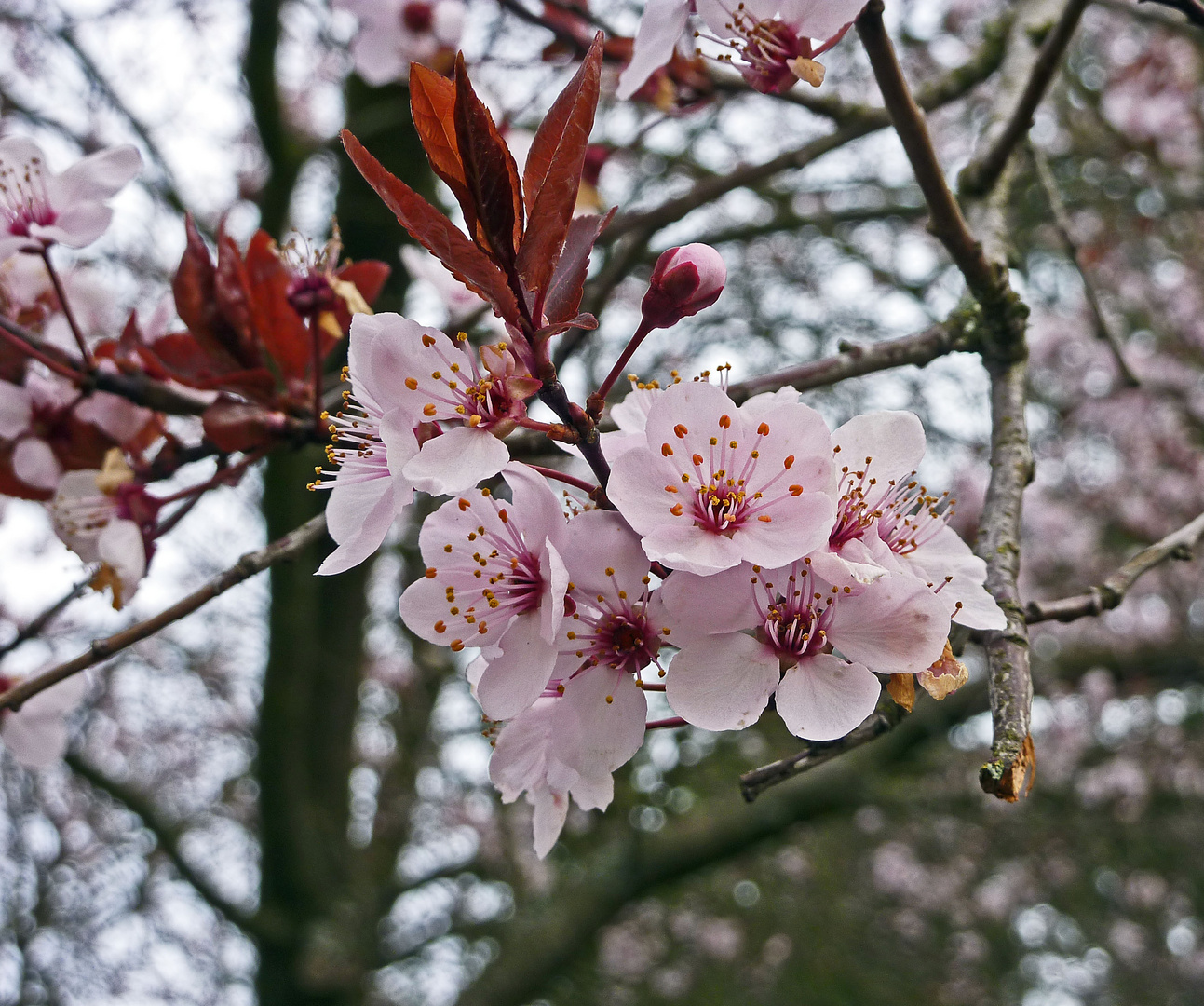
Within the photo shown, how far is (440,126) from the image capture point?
727 millimetres

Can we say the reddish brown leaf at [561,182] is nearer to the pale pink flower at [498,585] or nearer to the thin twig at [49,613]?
the pale pink flower at [498,585]

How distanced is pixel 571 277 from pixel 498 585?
276 mm

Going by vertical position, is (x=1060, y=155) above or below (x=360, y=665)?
above

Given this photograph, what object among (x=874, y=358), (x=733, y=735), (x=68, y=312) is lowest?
(x=733, y=735)

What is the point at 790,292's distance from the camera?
179 inches

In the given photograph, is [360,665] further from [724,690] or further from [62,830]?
[62,830]

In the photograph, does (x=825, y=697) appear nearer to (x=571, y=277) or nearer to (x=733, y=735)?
(x=571, y=277)

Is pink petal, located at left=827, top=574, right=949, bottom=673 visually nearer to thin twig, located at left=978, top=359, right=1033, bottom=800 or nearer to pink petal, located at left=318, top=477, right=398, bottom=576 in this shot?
thin twig, located at left=978, top=359, right=1033, bottom=800

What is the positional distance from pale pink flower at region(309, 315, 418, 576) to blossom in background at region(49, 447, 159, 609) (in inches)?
16.2

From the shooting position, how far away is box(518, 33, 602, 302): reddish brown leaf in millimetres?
718

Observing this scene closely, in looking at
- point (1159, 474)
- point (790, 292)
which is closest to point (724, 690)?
point (790, 292)

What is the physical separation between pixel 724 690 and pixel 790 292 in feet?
13.2

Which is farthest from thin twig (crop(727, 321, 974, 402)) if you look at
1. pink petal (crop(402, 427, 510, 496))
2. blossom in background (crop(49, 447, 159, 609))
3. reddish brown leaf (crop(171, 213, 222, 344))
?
blossom in background (crop(49, 447, 159, 609))

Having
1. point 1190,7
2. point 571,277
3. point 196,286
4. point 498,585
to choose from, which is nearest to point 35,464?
point 196,286
